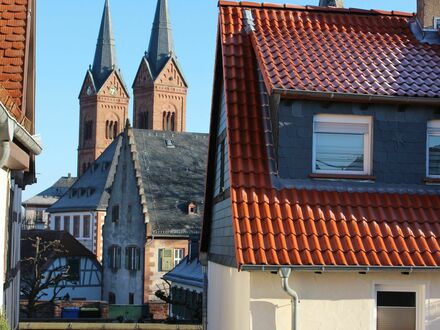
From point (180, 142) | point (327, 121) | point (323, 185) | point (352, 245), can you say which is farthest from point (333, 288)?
point (180, 142)

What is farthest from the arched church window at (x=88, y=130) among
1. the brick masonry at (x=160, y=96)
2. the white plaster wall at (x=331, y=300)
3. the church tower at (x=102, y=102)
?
the white plaster wall at (x=331, y=300)

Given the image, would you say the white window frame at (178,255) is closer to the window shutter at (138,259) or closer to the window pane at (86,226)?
the window shutter at (138,259)

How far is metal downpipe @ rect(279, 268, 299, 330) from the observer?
1030cm

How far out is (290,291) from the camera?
34.2 feet

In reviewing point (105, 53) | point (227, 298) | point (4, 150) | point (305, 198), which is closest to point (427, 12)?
point (305, 198)

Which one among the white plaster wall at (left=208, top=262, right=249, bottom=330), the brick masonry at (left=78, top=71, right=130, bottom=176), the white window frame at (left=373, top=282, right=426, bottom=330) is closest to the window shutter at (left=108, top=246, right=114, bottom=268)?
the white plaster wall at (left=208, top=262, right=249, bottom=330)

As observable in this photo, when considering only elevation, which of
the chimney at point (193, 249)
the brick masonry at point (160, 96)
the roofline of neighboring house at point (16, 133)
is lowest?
the chimney at point (193, 249)

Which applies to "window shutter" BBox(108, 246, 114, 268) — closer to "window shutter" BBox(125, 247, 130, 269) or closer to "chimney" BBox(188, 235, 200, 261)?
"window shutter" BBox(125, 247, 130, 269)

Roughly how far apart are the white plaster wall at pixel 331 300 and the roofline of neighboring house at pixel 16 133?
2799 mm

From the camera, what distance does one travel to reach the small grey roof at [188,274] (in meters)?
38.8

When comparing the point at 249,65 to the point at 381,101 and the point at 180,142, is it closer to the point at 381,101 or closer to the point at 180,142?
the point at 381,101

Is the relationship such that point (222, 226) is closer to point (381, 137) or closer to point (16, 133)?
point (381, 137)

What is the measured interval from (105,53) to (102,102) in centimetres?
730

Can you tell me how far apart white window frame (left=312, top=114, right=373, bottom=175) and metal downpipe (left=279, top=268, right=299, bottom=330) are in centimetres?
169
